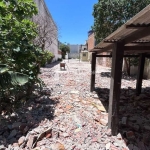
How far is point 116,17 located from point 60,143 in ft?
38.7

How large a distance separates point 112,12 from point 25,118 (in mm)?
11206

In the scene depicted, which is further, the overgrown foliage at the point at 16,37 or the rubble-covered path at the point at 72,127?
the overgrown foliage at the point at 16,37

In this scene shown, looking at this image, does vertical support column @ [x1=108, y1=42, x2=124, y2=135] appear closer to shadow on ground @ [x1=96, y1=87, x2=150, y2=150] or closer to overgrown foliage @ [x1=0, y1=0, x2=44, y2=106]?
shadow on ground @ [x1=96, y1=87, x2=150, y2=150]

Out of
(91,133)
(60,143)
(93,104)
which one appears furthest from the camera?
(93,104)

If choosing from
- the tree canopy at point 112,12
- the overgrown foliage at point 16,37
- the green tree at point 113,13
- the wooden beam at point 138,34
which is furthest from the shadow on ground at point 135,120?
the tree canopy at point 112,12

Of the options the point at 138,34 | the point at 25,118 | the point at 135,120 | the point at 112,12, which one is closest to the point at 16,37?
the point at 25,118

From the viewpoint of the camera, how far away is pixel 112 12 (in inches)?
498

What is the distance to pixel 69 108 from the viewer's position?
206 inches

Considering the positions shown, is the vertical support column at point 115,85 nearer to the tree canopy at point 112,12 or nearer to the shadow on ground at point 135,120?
the shadow on ground at point 135,120

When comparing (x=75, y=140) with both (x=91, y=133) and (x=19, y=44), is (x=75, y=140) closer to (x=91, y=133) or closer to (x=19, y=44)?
(x=91, y=133)

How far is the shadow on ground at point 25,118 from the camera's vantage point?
3791mm

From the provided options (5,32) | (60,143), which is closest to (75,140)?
(60,143)

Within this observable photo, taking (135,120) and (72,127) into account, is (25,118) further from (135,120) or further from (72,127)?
(135,120)

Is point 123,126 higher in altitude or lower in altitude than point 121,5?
lower
